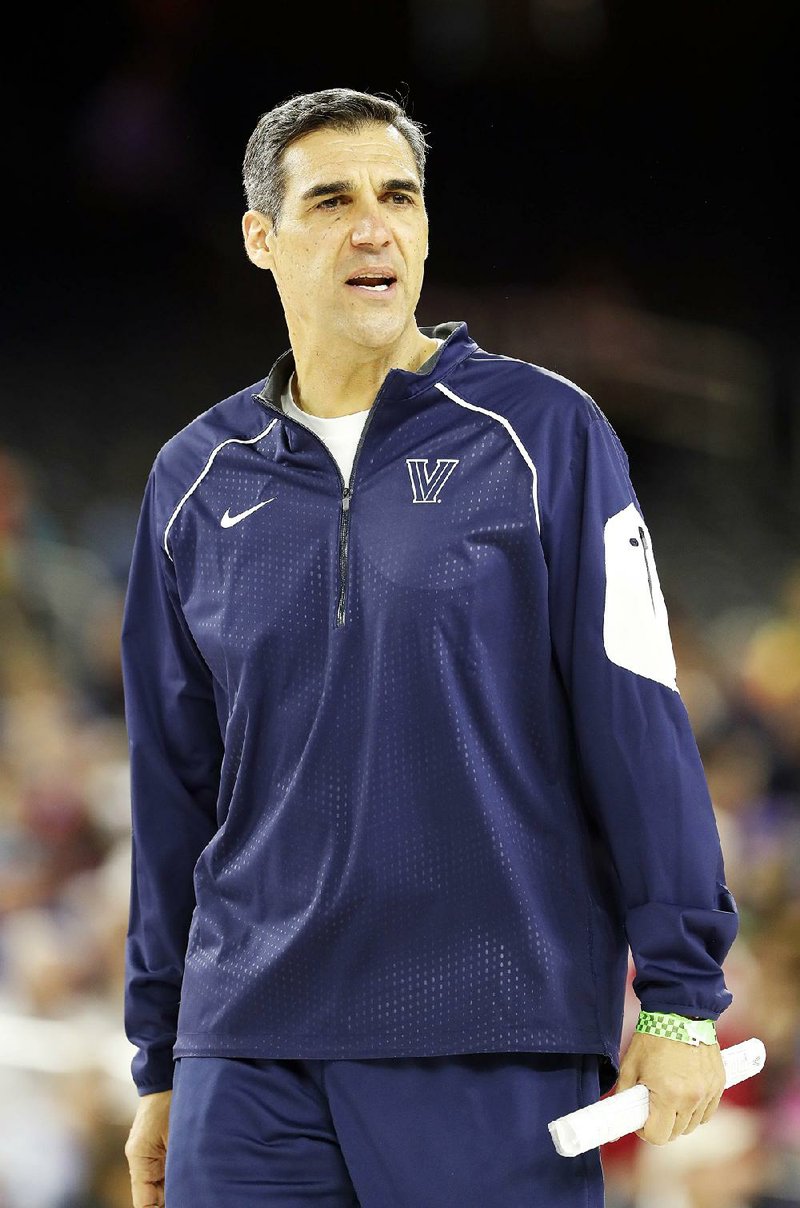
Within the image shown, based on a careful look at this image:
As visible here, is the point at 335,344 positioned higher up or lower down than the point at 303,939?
higher up

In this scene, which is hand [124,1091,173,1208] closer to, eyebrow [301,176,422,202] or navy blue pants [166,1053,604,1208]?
navy blue pants [166,1053,604,1208]

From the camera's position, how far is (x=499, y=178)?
11.6 feet

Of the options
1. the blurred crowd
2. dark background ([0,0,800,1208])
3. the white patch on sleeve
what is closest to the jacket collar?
the white patch on sleeve

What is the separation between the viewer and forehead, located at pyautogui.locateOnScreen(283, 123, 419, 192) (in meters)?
1.55

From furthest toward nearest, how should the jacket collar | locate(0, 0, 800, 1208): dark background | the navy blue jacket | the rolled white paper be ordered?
locate(0, 0, 800, 1208): dark background, the jacket collar, the navy blue jacket, the rolled white paper

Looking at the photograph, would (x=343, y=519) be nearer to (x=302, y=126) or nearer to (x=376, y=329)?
(x=376, y=329)

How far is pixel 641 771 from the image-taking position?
1.33 metres

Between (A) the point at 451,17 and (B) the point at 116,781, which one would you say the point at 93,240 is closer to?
(A) the point at 451,17

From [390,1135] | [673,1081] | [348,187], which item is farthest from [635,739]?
[348,187]

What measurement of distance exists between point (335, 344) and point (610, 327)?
2145 millimetres

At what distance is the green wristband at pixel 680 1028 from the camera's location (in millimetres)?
1285

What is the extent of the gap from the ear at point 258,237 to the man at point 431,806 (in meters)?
0.12

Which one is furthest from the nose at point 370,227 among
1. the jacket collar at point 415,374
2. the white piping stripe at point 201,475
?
the white piping stripe at point 201,475

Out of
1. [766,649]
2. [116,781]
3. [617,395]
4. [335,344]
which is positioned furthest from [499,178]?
[335,344]
